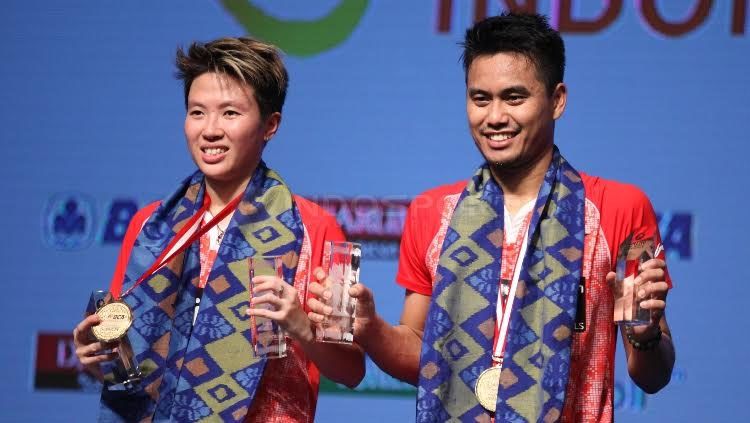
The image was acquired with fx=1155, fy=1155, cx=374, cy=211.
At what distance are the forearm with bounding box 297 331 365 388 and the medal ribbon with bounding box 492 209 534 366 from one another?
305 millimetres

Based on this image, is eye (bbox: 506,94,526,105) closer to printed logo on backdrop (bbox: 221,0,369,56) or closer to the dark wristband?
the dark wristband

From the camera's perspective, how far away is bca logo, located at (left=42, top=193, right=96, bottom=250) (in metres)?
3.87

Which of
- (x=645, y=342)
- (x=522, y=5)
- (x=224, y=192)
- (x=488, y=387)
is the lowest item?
(x=488, y=387)

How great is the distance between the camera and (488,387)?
7.70 ft

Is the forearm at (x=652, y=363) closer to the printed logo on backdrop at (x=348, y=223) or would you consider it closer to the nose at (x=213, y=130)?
the nose at (x=213, y=130)

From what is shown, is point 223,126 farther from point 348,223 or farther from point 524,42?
point 348,223

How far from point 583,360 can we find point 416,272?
1.36ft

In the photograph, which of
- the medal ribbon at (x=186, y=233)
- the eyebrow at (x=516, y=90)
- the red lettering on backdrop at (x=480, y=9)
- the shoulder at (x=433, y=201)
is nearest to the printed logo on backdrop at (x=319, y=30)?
the red lettering on backdrop at (x=480, y=9)

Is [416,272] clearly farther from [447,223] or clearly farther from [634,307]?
[634,307]

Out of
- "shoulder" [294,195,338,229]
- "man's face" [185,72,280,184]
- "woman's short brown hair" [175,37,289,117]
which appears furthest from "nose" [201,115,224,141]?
"shoulder" [294,195,338,229]

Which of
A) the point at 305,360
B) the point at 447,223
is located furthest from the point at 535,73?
the point at 305,360

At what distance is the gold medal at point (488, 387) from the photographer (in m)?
2.33

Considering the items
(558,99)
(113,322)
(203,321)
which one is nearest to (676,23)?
(558,99)

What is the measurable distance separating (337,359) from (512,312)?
14.9 inches
